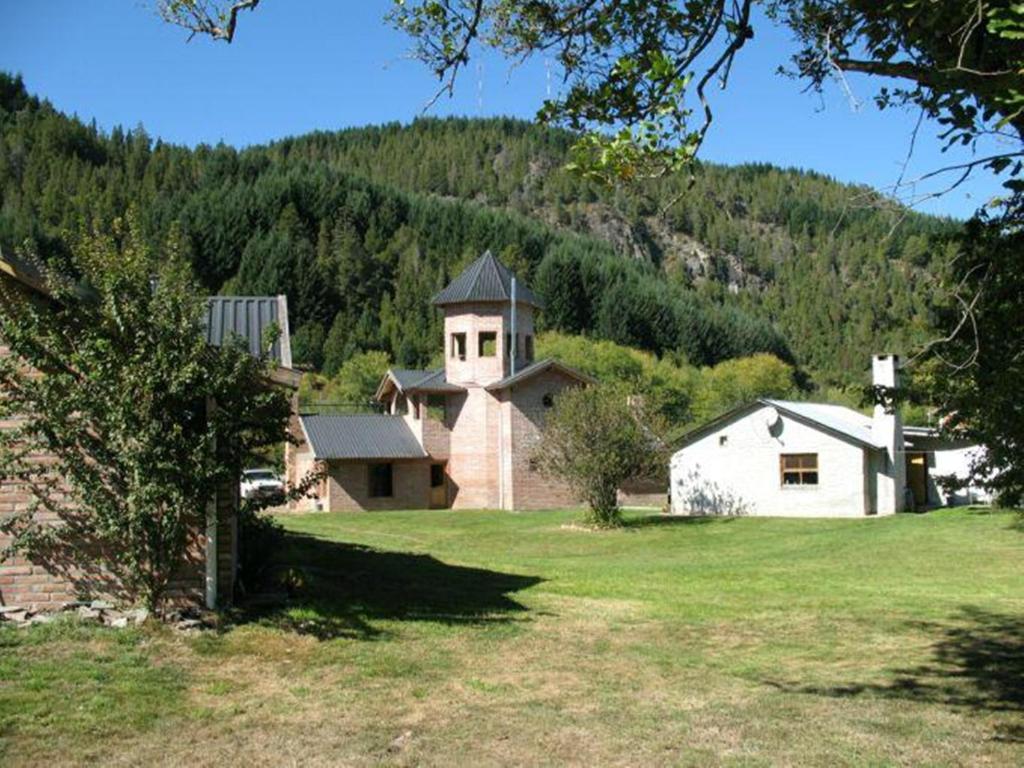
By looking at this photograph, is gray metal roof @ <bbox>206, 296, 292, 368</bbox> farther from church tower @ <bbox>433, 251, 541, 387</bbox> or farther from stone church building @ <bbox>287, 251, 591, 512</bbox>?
church tower @ <bbox>433, 251, 541, 387</bbox>

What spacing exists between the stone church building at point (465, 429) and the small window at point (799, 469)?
10316mm

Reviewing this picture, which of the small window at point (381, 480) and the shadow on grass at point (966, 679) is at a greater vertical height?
the small window at point (381, 480)

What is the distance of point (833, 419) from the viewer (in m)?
37.4

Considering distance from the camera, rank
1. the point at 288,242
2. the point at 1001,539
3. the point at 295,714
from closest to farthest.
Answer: the point at 295,714 → the point at 1001,539 → the point at 288,242

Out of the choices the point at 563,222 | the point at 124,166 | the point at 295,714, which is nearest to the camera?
the point at 295,714

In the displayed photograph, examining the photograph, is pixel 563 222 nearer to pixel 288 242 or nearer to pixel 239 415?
pixel 288 242

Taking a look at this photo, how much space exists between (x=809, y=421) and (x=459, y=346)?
17.2 meters

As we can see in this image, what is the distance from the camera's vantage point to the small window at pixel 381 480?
148 feet

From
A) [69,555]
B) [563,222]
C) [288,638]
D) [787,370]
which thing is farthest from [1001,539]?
[563,222]

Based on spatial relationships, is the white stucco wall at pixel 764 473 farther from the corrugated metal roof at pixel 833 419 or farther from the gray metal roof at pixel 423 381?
the gray metal roof at pixel 423 381

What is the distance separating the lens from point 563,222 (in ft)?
647

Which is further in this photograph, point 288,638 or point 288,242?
point 288,242

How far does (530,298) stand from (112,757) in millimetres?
39266

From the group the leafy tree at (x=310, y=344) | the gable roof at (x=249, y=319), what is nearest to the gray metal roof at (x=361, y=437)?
the gable roof at (x=249, y=319)
